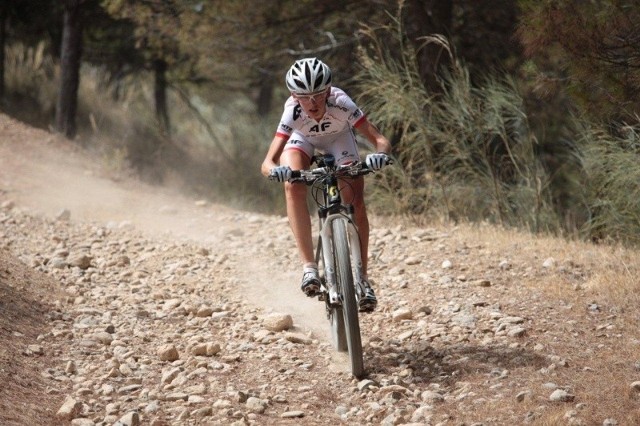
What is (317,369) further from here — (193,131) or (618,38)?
(193,131)

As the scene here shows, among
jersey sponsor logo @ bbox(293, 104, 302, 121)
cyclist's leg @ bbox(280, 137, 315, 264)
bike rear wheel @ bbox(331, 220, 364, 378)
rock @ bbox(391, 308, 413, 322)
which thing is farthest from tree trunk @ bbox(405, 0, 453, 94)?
bike rear wheel @ bbox(331, 220, 364, 378)

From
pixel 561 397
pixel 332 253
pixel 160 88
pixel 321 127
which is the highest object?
pixel 160 88

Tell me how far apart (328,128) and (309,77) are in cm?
44

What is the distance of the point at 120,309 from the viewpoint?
633 centimetres

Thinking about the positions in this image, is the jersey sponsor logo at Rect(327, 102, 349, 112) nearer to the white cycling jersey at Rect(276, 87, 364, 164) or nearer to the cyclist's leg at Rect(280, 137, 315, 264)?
the white cycling jersey at Rect(276, 87, 364, 164)

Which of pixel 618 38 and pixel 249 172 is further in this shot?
pixel 249 172

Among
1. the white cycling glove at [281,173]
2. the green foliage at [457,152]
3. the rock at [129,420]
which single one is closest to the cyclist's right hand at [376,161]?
the white cycling glove at [281,173]

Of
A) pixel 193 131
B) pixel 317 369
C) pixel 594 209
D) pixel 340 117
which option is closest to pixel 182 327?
pixel 317 369

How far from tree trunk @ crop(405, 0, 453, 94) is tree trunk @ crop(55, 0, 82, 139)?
15.2 ft

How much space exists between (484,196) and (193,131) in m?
10.1

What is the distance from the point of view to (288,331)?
5.88m

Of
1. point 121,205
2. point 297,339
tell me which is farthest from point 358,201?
point 121,205

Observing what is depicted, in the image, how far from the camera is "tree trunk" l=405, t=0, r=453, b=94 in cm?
1043

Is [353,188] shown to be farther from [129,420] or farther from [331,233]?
[129,420]
